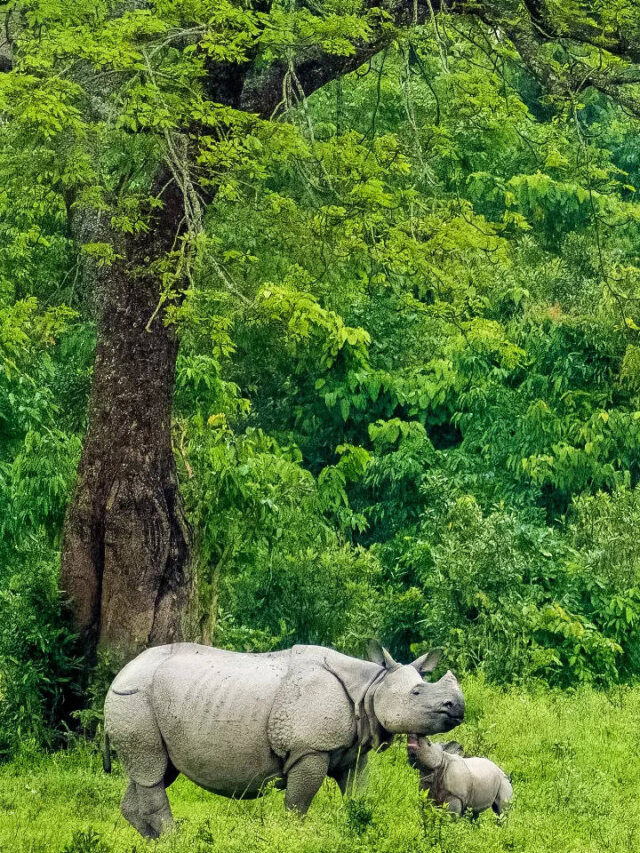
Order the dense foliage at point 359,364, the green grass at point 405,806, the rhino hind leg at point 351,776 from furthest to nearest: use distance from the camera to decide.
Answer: the dense foliage at point 359,364
the rhino hind leg at point 351,776
the green grass at point 405,806

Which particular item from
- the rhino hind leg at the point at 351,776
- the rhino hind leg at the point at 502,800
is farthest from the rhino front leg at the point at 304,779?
the rhino hind leg at the point at 502,800

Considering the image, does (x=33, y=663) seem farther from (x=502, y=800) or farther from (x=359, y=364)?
(x=359, y=364)

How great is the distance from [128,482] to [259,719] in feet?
13.8

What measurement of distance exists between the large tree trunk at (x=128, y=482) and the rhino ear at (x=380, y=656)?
12.9ft

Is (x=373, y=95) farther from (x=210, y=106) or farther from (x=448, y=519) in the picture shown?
(x=210, y=106)

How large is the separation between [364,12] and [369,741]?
6.45m

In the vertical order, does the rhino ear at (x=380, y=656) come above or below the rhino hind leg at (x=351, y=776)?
above

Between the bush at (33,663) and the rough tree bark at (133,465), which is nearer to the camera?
the bush at (33,663)

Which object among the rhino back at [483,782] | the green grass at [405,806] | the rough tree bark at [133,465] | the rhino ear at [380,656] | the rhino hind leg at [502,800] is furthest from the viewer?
the rough tree bark at [133,465]

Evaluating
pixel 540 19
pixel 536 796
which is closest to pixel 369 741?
pixel 536 796

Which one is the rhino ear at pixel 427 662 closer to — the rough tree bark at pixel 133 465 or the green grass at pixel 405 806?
the green grass at pixel 405 806

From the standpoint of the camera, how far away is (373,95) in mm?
20906

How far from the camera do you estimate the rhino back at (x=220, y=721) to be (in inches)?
279

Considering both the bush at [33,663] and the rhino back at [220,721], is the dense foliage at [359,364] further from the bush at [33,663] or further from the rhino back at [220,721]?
the rhino back at [220,721]
